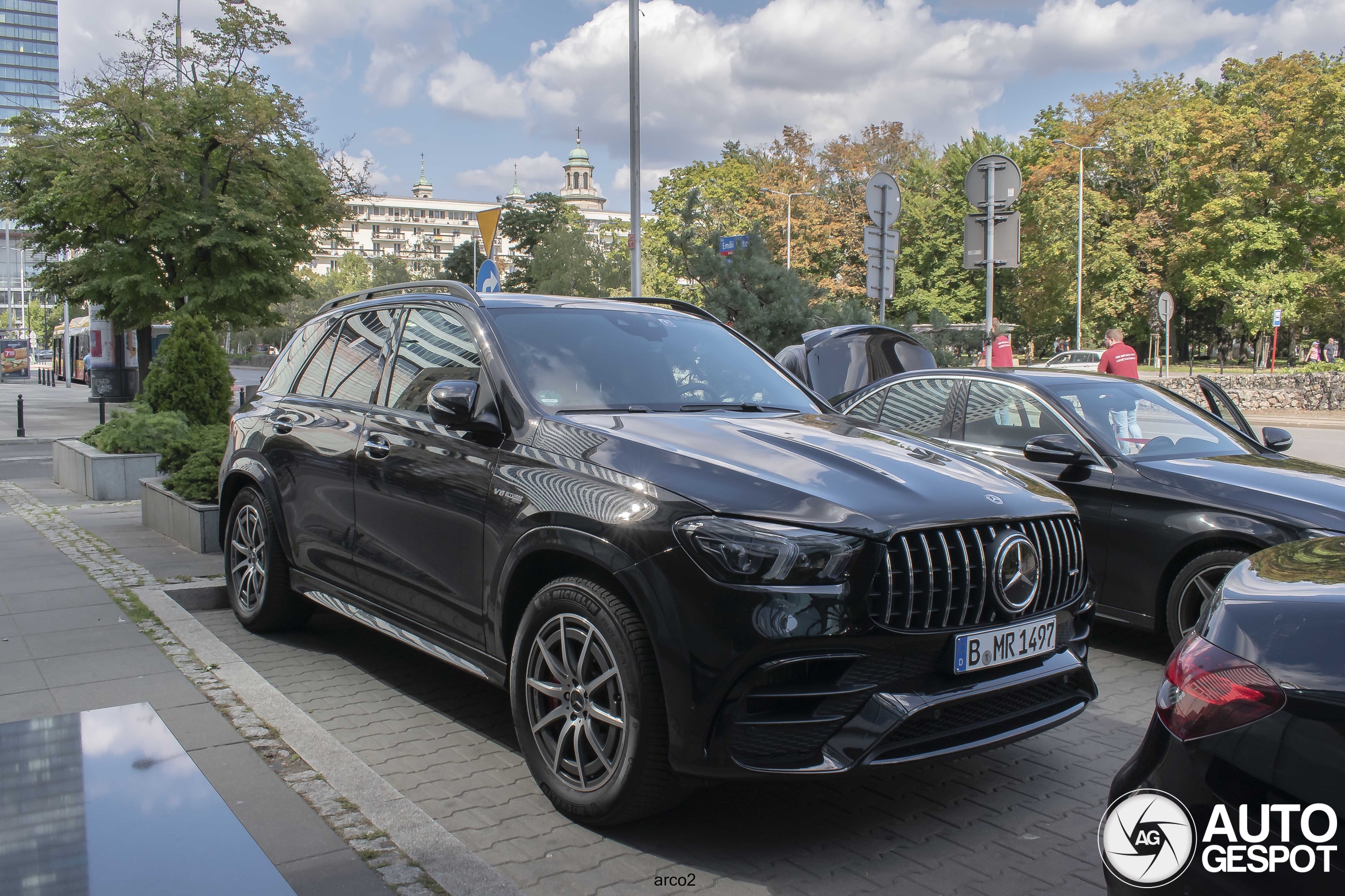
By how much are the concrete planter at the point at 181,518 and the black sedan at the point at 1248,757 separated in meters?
7.38

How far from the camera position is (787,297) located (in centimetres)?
1484

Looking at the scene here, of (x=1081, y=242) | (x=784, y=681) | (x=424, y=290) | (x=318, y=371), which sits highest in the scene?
(x=1081, y=242)

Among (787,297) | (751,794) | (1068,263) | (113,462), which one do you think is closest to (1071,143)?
(1068,263)

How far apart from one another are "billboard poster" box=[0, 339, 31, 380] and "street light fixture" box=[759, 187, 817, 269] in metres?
44.5

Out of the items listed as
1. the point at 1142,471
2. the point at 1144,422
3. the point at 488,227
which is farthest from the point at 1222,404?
the point at 488,227

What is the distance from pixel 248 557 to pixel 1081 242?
48.5 meters

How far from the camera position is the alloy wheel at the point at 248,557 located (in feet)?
19.3

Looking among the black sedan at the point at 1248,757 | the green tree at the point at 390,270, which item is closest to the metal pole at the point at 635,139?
the black sedan at the point at 1248,757

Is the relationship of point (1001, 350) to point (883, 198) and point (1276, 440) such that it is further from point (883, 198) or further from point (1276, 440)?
point (1276, 440)

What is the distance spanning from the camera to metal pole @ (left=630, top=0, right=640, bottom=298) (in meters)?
19.5

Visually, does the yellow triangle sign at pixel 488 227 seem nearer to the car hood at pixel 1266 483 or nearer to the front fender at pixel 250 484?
the front fender at pixel 250 484

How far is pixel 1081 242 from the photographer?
48.7 m

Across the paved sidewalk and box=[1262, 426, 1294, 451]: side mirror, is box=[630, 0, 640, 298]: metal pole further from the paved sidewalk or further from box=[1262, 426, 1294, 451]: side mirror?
box=[1262, 426, 1294, 451]: side mirror

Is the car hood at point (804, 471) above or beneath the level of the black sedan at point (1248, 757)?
above
